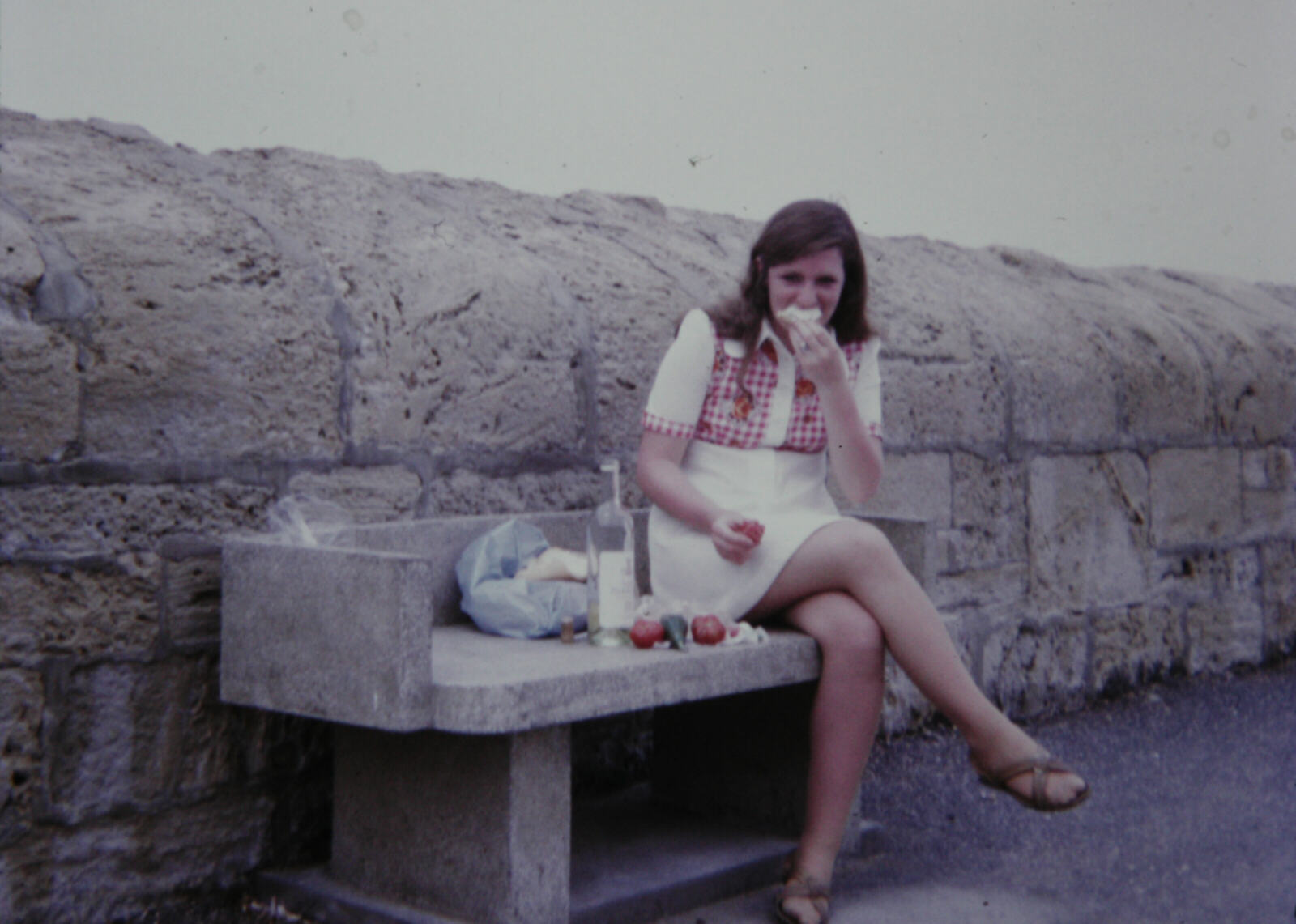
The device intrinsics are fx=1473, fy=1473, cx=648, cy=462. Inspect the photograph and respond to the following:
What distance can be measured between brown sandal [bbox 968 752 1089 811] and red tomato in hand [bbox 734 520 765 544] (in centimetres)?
63

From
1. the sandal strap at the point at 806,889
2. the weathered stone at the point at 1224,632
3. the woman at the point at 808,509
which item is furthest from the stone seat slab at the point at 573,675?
the weathered stone at the point at 1224,632

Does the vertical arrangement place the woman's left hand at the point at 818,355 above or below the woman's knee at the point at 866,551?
above

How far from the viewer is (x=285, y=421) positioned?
297 cm

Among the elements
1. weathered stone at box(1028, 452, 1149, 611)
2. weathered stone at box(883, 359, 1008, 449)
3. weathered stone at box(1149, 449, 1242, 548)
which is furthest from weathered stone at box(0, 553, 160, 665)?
weathered stone at box(1149, 449, 1242, 548)

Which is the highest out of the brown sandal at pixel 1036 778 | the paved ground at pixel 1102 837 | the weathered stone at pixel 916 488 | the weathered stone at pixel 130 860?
the weathered stone at pixel 916 488

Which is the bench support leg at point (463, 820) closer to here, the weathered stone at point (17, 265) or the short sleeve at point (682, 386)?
the short sleeve at point (682, 386)

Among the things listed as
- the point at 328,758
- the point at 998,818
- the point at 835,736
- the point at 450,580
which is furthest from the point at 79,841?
the point at 998,818

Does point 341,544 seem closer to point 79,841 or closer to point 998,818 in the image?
point 79,841

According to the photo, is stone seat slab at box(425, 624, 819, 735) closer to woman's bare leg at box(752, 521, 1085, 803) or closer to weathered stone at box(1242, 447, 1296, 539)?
woman's bare leg at box(752, 521, 1085, 803)

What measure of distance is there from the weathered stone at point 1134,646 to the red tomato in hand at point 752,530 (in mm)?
2659

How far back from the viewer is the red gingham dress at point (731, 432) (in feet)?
10.3

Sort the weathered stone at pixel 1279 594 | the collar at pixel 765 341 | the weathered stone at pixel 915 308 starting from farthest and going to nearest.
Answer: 1. the weathered stone at pixel 1279 594
2. the weathered stone at pixel 915 308
3. the collar at pixel 765 341

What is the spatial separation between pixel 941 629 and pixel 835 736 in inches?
11.8

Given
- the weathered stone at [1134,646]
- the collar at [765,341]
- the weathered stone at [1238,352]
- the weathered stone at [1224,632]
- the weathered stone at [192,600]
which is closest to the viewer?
the weathered stone at [192,600]
